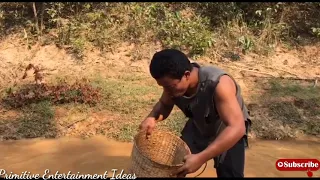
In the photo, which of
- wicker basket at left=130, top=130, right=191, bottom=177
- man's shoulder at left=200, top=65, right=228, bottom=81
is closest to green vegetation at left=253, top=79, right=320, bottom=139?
wicker basket at left=130, top=130, right=191, bottom=177

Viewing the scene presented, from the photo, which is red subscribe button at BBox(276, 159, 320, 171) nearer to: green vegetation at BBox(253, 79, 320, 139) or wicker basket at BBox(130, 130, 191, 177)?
green vegetation at BBox(253, 79, 320, 139)

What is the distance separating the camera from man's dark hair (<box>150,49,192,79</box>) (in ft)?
8.29

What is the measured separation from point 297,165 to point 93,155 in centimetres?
217

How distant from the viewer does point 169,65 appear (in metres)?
2.52

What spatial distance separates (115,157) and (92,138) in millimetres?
474

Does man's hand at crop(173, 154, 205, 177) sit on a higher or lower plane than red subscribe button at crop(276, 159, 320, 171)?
higher

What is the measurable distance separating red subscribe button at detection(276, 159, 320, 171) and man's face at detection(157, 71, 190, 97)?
6.98ft

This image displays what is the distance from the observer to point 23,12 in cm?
805

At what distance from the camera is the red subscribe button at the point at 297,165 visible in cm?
436

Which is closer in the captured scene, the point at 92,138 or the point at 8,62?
the point at 92,138

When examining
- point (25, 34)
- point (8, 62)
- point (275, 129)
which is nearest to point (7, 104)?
point (8, 62)

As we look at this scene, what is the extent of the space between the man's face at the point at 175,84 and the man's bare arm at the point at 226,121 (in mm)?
204

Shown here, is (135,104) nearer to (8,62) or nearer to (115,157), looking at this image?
(115,157)

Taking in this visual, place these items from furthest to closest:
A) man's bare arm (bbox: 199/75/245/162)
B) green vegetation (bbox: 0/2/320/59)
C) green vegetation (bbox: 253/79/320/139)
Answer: green vegetation (bbox: 0/2/320/59) → green vegetation (bbox: 253/79/320/139) → man's bare arm (bbox: 199/75/245/162)
